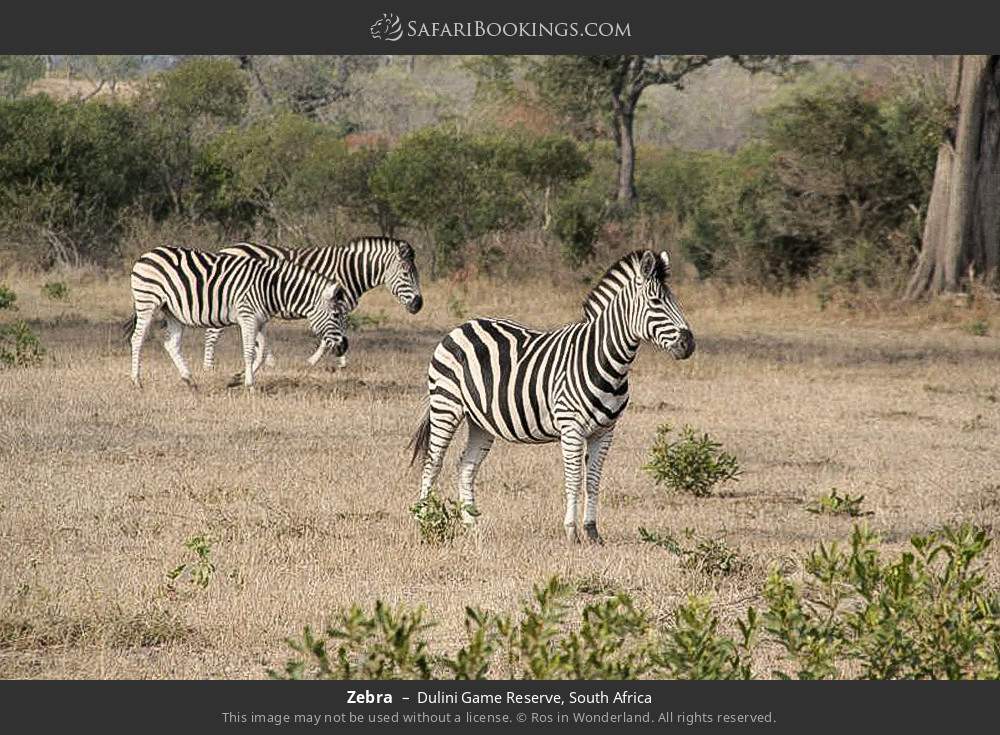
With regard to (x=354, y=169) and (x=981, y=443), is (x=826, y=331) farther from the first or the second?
(x=354, y=169)

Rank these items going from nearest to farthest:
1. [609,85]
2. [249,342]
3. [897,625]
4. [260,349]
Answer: [897,625] → [249,342] → [260,349] → [609,85]

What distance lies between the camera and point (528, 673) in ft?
20.1

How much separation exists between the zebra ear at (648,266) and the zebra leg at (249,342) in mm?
7206

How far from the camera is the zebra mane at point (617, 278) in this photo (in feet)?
30.4

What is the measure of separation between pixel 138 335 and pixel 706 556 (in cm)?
886

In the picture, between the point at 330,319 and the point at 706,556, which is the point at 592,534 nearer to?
the point at 706,556

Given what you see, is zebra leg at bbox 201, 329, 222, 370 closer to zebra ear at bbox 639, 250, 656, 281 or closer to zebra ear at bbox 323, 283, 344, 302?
zebra ear at bbox 323, 283, 344, 302

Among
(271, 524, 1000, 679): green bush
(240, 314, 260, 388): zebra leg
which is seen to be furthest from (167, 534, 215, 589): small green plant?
(240, 314, 260, 388): zebra leg

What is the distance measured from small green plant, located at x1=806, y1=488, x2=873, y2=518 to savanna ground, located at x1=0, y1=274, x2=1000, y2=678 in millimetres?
128

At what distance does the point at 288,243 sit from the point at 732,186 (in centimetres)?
875

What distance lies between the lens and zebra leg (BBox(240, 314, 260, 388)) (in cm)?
1565

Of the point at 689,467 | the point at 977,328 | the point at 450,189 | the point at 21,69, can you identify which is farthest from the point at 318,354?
the point at 21,69

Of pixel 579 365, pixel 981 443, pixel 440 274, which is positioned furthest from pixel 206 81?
pixel 579 365

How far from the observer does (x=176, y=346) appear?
15859mm
